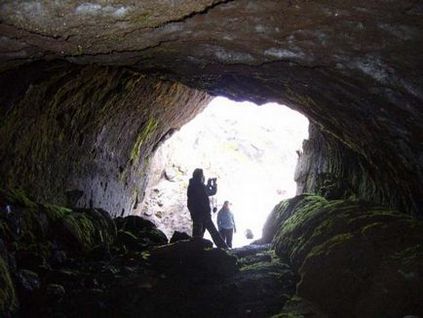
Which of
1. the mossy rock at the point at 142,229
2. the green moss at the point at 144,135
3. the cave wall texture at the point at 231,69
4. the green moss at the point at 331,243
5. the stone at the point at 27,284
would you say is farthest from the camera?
the green moss at the point at 144,135

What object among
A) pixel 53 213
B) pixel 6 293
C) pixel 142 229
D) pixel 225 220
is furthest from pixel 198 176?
pixel 6 293

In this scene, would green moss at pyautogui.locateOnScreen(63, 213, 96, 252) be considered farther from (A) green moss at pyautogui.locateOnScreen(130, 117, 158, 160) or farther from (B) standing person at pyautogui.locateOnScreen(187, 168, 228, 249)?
(A) green moss at pyautogui.locateOnScreen(130, 117, 158, 160)

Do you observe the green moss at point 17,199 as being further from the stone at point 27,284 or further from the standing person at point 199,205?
the standing person at point 199,205

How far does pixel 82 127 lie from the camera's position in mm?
10859

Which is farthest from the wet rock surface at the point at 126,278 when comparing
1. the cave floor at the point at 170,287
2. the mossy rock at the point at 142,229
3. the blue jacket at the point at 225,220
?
the blue jacket at the point at 225,220

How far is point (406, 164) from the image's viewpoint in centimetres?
634

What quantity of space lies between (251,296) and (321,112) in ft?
12.2

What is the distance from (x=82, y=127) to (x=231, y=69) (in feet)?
18.9

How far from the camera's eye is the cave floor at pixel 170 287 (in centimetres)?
572

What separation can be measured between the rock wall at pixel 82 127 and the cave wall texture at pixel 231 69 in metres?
0.04

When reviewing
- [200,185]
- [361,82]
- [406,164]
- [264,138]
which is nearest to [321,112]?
[406,164]

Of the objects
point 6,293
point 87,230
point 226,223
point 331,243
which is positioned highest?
point 87,230

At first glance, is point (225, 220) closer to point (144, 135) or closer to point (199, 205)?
point (199, 205)

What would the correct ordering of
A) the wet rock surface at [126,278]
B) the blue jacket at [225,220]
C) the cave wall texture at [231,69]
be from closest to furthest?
the cave wall texture at [231,69] → the wet rock surface at [126,278] → the blue jacket at [225,220]
